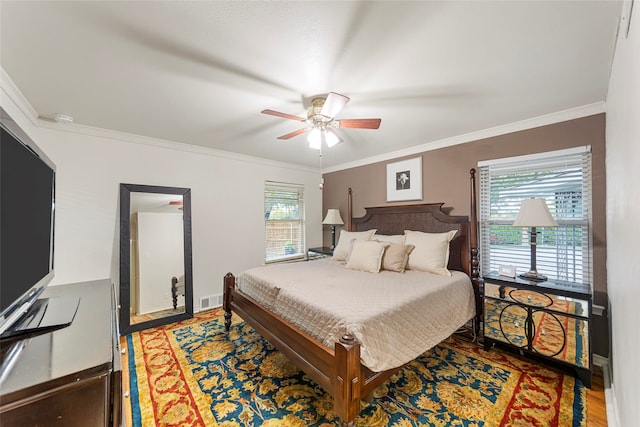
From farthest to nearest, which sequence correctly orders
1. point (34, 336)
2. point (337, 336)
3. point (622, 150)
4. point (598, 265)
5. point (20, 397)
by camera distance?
point (598, 265) < point (337, 336) < point (622, 150) < point (34, 336) < point (20, 397)

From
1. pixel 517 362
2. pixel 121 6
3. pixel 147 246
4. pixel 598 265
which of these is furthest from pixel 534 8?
pixel 147 246

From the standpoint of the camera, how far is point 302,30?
1.40 m

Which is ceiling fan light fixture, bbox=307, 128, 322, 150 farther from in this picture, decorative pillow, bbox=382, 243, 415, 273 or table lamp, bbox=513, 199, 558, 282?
table lamp, bbox=513, 199, 558, 282

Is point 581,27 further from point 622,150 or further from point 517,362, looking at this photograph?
point 517,362

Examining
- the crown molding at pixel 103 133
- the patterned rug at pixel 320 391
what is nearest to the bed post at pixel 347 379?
the patterned rug at pixel 320 391

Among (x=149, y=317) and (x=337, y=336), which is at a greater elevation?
(x=337, y=336)

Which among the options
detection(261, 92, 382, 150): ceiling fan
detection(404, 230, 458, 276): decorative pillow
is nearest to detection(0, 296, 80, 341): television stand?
detection(261, 92, 382, 150): ceiling fan

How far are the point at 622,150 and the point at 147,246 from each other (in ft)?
14.1

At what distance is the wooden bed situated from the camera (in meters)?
1.46

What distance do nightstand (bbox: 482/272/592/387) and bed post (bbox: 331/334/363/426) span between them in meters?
1.78

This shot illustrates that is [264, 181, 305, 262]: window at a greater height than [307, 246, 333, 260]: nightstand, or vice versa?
[264, 181, 305, 262]: window

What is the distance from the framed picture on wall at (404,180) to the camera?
11.8ft

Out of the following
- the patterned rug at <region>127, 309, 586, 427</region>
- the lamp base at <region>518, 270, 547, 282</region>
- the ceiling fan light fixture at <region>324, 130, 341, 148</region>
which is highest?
the ceiling fan light fixture at <region>324, 130, 341, 148</region>

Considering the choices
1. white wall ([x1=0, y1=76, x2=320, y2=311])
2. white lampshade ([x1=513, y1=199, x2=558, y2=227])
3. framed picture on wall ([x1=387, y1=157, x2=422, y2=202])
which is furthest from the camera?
framed picture on wall ([x1=387, y1=157, x2=422, y2=202])
